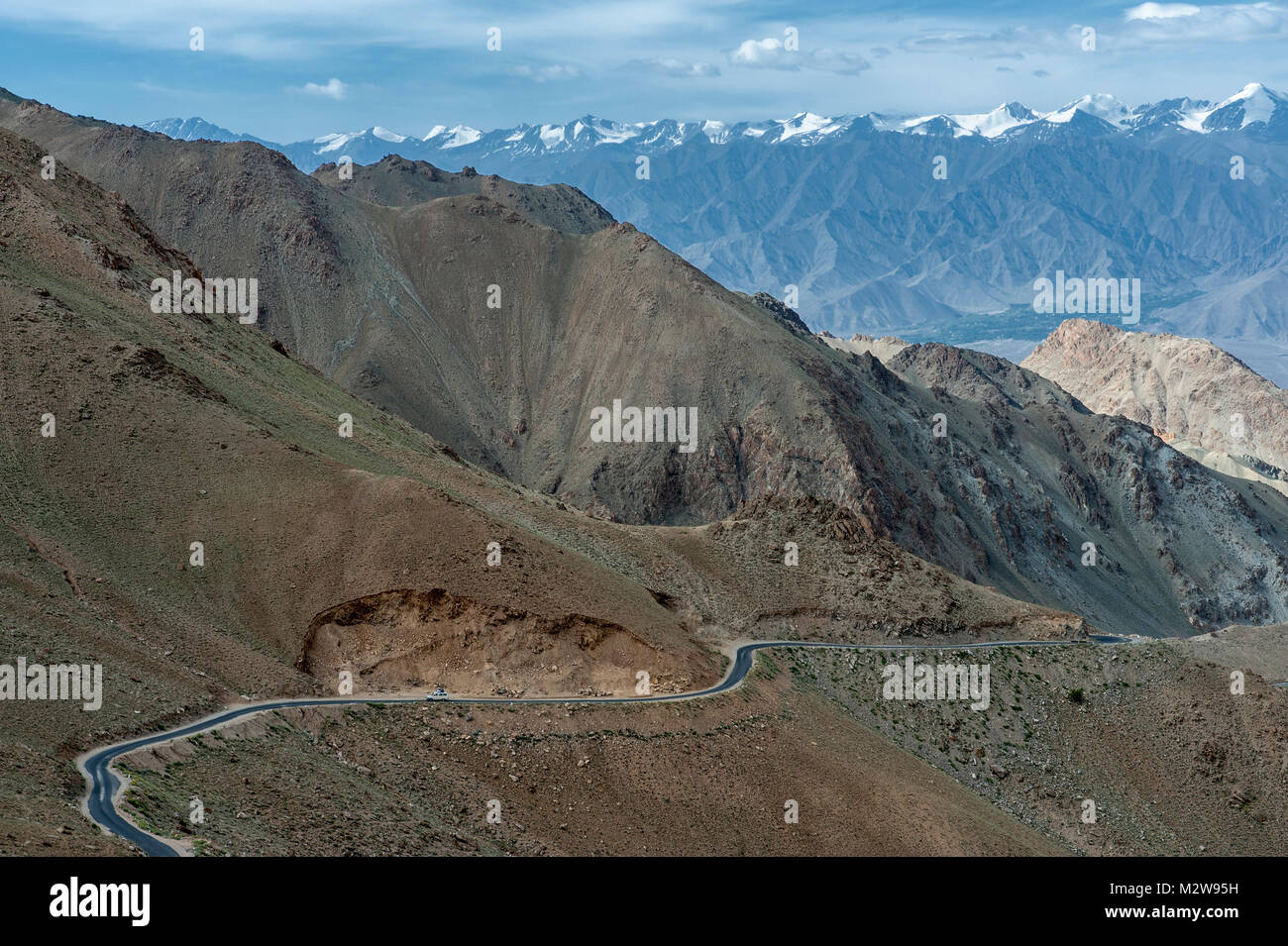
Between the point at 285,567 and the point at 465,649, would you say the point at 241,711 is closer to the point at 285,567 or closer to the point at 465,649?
the point at 465,649

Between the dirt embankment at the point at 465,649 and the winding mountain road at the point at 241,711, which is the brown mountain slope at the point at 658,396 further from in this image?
the dirt embankment at the point at 465,649

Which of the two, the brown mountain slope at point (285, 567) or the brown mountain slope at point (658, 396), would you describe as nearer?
the brown mountain slope at point (285, 567)

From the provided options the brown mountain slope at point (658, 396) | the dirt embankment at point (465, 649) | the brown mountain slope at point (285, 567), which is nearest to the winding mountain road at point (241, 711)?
the brown mountain slope at point (285, 567)

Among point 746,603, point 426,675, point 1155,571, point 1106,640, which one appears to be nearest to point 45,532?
point 426,675

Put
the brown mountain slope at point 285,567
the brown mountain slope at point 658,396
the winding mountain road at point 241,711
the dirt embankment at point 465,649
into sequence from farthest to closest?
the brown mountain slope at point 658,396
the dirt embankment at point 465,649
the brown mountain slope at point 285,567
the winding mountain road at point 241,711

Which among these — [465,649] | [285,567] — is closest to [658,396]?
[285,567]

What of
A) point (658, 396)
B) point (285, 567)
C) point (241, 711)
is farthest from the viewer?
point (658, 396)
